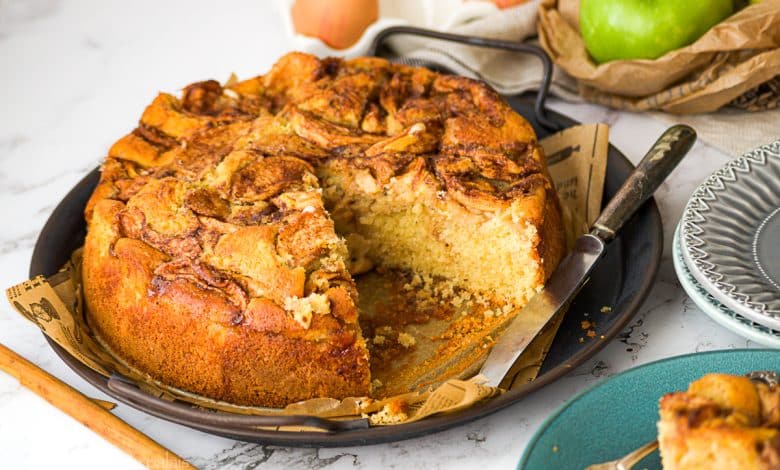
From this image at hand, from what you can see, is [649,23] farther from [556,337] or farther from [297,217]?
[297,217]

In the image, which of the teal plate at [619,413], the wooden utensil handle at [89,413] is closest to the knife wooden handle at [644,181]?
the teal plate at [619,413]

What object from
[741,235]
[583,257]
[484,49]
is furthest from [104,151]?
[741,235]

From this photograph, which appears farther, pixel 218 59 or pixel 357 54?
pixel 218 59

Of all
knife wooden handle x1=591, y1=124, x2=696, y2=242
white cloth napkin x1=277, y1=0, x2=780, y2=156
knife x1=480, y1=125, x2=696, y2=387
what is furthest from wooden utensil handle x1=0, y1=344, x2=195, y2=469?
white cloth napkin x1=277, y1=0, x2=780, y2=156

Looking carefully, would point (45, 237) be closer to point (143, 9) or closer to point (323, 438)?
point (323, 438)

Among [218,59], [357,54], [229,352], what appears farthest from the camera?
[218,59]

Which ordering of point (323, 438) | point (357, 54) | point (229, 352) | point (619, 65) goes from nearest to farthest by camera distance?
point (323, 438), point (229, 352), point (619, 65), point (357, 54)

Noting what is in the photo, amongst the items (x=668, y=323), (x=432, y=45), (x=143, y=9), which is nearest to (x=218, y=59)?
(x=143, y=9)
